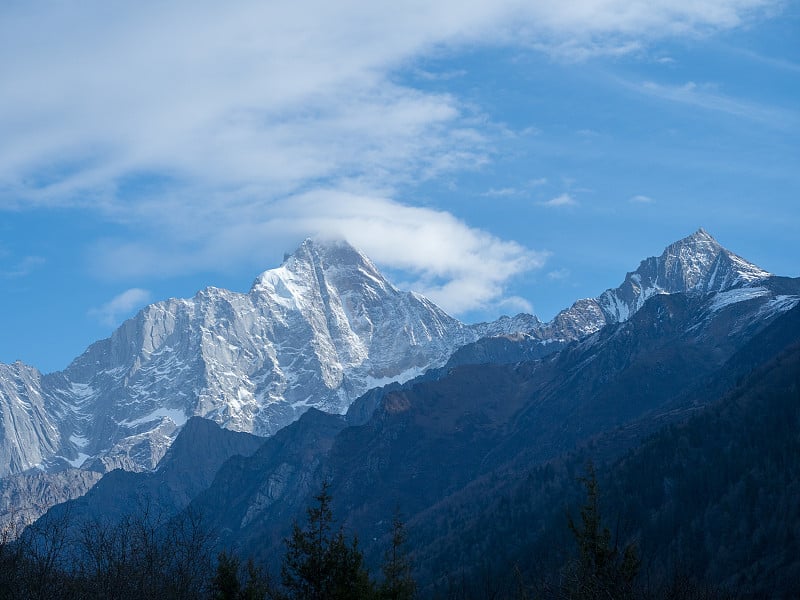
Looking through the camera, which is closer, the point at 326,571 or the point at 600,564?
the point at 600,564

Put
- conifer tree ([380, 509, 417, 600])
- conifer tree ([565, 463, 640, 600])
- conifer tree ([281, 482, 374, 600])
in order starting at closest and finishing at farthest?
1. conifer tree ([565, 463, 640, 600])
2. conifer tree ([281, 482, 374, 600])
3. conifer tree ([380, 509, 417, 600])

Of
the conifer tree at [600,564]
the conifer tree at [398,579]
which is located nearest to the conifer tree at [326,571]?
the conifer tree at [398,579]

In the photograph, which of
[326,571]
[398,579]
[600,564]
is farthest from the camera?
[398,579]

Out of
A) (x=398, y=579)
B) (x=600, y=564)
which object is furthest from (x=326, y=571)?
(x=600, y=564)

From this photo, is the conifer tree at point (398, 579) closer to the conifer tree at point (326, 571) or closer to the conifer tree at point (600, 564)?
the conifer tree at point (326, 571)

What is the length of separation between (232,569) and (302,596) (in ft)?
38.9

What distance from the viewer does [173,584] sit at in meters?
118

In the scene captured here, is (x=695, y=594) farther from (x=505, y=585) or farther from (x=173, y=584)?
(x=505, y=585)

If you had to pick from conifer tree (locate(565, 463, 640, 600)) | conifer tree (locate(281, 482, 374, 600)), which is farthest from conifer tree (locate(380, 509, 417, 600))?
conifer tree (locate(565, 463, 640, 600))

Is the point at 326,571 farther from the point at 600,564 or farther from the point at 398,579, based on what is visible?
the point at 600,564

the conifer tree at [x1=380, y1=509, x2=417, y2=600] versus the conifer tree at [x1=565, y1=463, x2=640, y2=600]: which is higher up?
the conifer tree at [x1=380, y1=509, x2=417, y2=600]

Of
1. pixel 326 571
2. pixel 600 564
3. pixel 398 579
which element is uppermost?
pixel 326 571

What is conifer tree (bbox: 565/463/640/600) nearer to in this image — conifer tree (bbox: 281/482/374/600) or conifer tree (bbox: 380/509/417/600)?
conifer tree (bbox: 380/509/417/600)

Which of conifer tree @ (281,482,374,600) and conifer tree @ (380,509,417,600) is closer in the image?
conifer tree @ (281,482,374,600)
